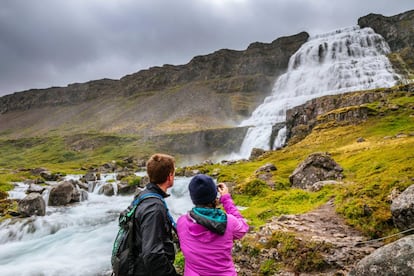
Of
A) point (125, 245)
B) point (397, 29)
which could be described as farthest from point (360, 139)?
point (397, 29)

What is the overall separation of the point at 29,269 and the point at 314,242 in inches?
535

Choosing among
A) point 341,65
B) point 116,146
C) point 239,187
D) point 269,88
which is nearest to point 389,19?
point 269,88

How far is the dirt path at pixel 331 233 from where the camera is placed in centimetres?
759

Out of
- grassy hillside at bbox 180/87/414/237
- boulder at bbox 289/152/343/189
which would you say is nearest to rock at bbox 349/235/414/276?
grassy hillside at bbox 180/87/414/237

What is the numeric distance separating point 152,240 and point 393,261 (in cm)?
408

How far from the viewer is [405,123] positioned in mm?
36625

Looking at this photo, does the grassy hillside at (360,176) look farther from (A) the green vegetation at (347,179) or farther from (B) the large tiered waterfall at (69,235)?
(B) the large tiered waterfall at (69,235)

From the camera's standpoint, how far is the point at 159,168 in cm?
477

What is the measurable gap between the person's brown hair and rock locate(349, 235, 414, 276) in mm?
3948

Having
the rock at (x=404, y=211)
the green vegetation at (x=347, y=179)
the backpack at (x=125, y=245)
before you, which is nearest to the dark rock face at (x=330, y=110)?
the green vegetation at (x=347, y=179)

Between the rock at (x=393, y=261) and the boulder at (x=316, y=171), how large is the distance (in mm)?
14420

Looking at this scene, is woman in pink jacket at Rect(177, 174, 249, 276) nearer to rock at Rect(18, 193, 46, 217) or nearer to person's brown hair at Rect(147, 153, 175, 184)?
person's brown hair at Rect(147, 153, 175, 184)

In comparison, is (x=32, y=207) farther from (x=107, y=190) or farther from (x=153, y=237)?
(x=153, y=237)

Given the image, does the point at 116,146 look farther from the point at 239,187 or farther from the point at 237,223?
the point at 237,223
